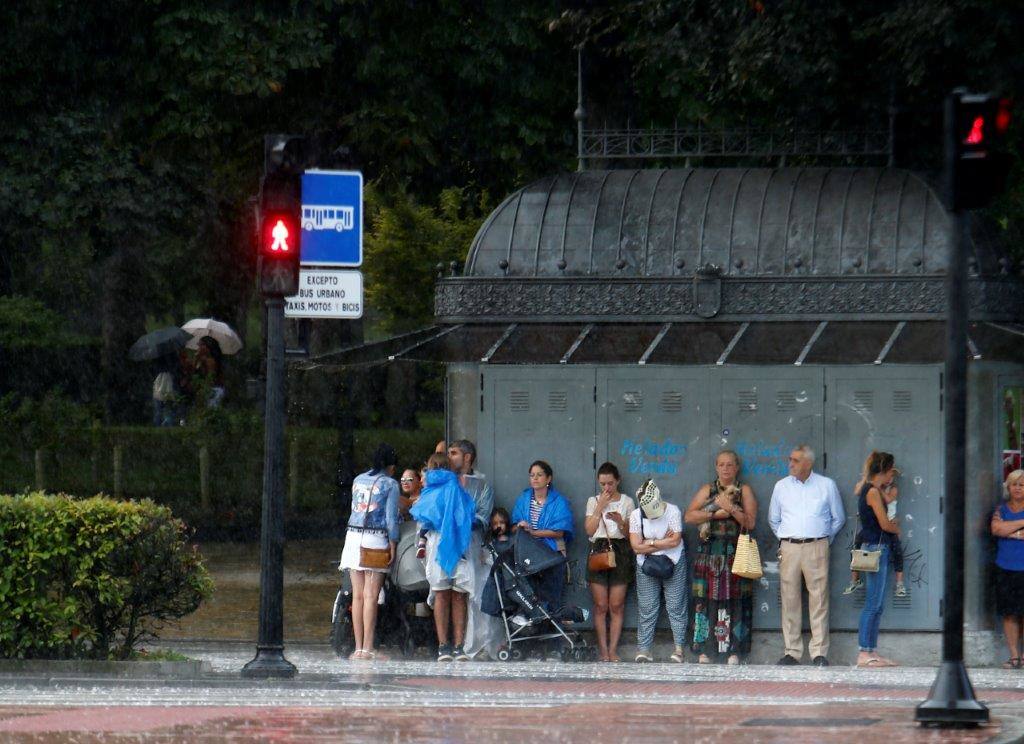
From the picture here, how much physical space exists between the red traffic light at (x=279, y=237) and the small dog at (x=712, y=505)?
432cm

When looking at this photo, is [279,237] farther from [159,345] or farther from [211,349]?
[159,345]

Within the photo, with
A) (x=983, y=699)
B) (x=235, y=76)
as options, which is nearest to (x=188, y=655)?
(x=983, y=699)

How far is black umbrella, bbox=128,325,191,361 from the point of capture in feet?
140

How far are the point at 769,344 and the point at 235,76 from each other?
25.9 ft

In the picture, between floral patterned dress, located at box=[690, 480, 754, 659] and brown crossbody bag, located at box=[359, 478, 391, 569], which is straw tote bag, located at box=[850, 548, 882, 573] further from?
brown crossbody bag, located at box=[359, 478, 391, 569]

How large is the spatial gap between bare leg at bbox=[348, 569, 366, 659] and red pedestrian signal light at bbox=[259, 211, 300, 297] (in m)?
3.24

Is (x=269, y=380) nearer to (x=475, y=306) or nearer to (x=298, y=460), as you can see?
(x=475, y=306)

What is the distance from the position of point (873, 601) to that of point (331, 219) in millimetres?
5223

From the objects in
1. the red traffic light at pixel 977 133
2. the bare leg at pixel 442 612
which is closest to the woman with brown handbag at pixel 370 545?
the bare leg at pixel 442 612

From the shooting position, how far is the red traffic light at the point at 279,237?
547 inches

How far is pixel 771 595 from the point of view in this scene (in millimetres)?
16516

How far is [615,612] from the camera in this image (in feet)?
54.2

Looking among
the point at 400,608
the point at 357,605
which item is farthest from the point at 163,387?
the point at 357,605

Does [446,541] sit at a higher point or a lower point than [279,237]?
lower
